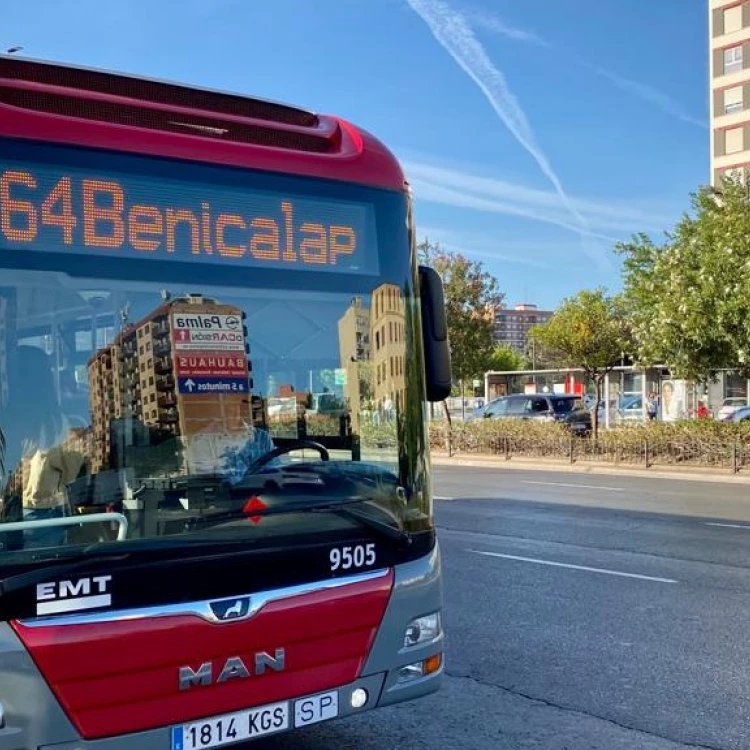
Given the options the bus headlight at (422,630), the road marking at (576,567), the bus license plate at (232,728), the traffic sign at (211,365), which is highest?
the traffic sign at (211,365)

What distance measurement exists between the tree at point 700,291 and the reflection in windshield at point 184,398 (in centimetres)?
1801

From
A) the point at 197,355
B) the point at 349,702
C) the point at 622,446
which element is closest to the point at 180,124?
the point at 197,355

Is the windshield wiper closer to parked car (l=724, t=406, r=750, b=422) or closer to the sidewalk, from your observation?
the sidewalk

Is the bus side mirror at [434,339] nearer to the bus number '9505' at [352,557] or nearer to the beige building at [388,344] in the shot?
the beige building at [388,344]

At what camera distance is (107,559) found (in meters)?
3.27

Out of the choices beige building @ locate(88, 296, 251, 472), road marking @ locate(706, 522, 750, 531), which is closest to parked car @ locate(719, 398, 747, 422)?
road marking @ locate(706, 522, 750, 531)

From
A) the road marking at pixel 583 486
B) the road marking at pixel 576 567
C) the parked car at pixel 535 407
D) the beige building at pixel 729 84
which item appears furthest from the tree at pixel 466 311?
the beige building at pixel 729 84

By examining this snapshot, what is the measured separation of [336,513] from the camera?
12.8ft

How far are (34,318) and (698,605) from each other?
6.40 metres

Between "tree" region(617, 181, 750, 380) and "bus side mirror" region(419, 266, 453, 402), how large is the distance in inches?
691

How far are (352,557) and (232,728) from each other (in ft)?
2.75

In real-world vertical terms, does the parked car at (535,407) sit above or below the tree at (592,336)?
below

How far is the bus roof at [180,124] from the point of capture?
345 centimetres

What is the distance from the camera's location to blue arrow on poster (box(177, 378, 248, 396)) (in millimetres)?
3668
